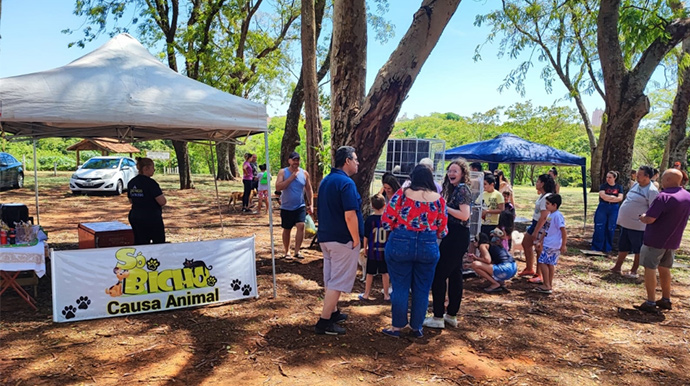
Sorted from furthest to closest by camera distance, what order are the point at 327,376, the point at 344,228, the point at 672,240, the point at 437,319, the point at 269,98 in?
the point at 269,98 < the point at 672,240 < the point at 437,319 < the point at 344,228 < the point at 327,376

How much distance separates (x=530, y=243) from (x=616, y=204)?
3.37 m

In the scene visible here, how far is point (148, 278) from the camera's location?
182 inches

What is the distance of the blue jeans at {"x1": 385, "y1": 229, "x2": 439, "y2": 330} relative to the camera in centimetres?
385

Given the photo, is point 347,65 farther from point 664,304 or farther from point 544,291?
point 664,304

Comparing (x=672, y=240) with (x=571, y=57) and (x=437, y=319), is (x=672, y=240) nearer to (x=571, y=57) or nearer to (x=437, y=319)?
(x=437, y=319)

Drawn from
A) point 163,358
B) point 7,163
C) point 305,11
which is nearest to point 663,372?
point 163,358

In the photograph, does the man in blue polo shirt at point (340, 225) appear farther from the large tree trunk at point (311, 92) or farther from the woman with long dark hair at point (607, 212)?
the woman with long dark hair at point (607, 212)

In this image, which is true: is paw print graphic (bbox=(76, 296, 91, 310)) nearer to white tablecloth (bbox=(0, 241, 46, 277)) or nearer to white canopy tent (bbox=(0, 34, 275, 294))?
white tablecloth (bbox=(0, 241, 46, 277))

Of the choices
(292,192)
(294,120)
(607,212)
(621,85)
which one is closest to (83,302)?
(292,192)

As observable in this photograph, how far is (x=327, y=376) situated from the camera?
345 cm

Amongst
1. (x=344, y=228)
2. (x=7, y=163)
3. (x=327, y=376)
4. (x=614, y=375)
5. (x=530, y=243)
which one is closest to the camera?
(x=327, y=376)

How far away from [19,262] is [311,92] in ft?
20.5

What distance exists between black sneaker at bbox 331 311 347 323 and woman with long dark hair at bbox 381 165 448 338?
0.71m

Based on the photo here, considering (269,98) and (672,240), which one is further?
(269,98)
